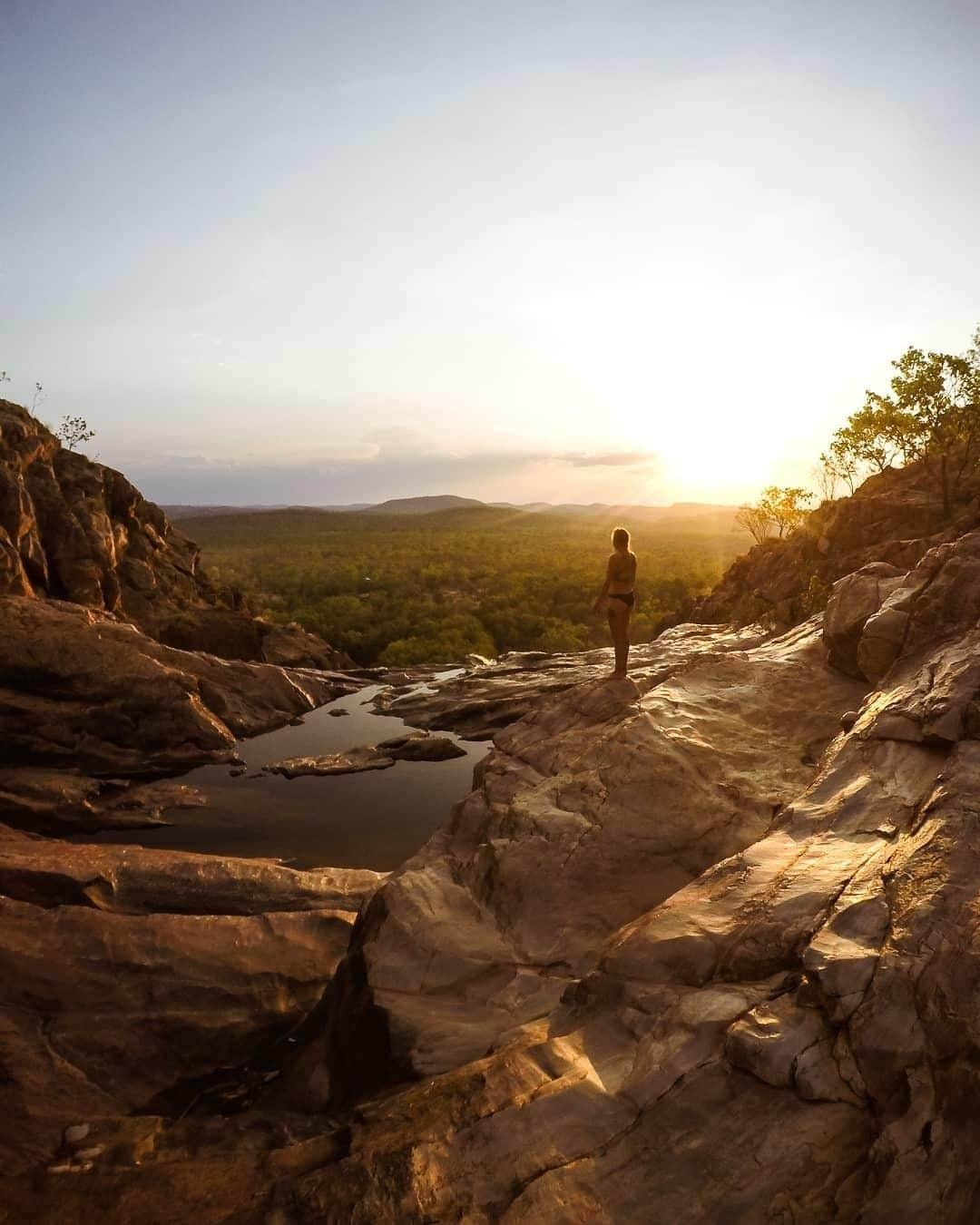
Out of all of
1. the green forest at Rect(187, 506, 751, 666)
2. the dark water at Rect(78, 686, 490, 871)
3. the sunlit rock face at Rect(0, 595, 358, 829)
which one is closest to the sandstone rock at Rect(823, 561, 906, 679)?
the dark water at Rect(78, 686, 490, 871)

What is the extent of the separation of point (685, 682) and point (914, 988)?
7.65m

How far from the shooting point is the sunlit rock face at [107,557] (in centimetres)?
2847

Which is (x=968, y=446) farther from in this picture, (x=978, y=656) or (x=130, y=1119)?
(x=130, y=1119)

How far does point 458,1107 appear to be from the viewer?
598 cm

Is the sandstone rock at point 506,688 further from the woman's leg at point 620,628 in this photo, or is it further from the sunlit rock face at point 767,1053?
the sunlit rock face at point 767,1053

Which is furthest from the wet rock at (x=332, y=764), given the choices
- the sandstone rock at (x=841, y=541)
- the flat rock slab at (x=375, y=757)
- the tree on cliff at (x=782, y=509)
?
the tree on cliff at (x=782, y=509)

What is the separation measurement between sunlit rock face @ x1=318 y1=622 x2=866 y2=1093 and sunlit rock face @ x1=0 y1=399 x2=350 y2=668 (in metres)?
21.1

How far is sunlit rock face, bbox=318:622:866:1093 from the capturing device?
847 cm

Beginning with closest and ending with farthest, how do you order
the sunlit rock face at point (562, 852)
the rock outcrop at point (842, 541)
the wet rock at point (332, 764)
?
the sunlit rock face at point (562, 852) → the wet rock at point (332, 764) → the rock outcrop at point (842, 541)

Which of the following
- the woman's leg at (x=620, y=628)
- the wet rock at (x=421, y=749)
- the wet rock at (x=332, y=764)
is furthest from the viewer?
the wet rock at (x=421, y=749)

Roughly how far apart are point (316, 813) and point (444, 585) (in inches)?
2146

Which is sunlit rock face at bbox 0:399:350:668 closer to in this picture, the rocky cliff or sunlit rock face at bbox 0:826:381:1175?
sunlit rock face at bbox 0:826:381:1175

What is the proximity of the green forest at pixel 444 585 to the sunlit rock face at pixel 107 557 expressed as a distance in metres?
11.8

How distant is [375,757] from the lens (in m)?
21.9
